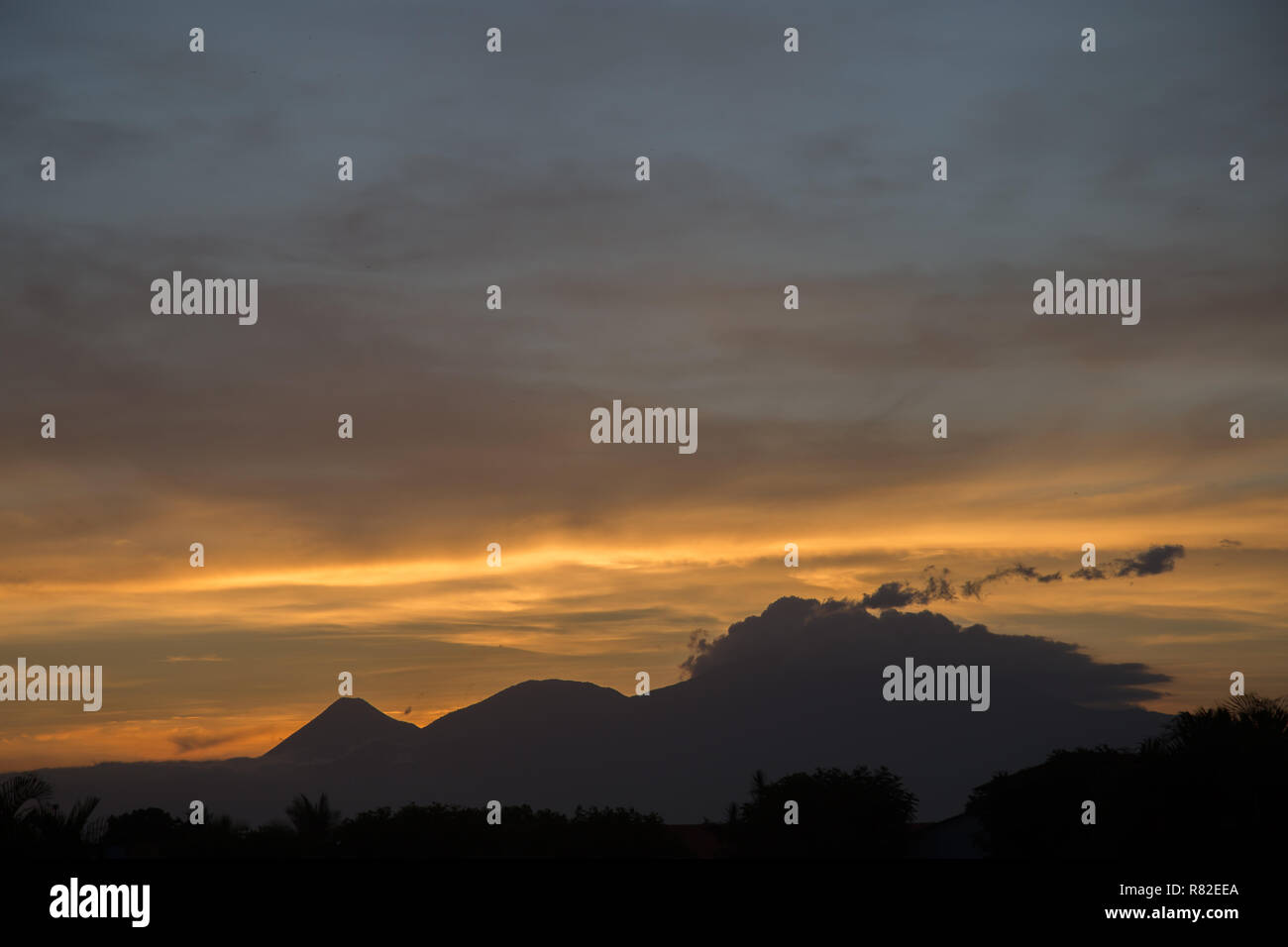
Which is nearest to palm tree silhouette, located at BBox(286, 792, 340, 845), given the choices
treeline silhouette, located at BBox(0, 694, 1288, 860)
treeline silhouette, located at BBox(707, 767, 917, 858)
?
treeline silhouette, located at BBox(0, 694, 1288, 860)

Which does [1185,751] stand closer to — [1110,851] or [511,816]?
[1110,851]

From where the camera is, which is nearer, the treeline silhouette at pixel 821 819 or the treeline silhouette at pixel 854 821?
the treeline silhouette at pixel 854 821

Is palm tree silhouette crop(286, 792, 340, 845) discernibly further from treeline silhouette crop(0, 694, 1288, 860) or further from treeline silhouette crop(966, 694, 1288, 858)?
treeline silhouette crop(966, 694, 1288, 858)

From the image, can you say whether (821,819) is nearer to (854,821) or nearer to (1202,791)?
(854,821)

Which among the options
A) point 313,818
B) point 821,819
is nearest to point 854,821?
point 821,819

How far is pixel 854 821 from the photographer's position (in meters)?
77.1

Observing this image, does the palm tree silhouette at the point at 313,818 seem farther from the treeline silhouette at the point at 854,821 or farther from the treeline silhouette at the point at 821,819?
the treeline silhouette at the point at 821,819

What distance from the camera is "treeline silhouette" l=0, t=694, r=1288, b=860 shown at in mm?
38094

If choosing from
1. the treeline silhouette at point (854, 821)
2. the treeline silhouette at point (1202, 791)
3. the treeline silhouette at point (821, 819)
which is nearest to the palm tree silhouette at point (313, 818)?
the treeline silhouette at point (854, 821)

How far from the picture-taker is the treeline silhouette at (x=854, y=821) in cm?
3809

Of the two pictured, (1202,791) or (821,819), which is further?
(821,819)

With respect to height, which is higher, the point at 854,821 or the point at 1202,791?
the point at 1202,791
